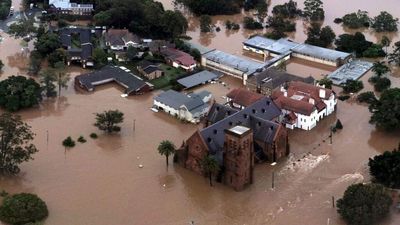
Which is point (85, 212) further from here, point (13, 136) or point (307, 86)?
point (307, 86)

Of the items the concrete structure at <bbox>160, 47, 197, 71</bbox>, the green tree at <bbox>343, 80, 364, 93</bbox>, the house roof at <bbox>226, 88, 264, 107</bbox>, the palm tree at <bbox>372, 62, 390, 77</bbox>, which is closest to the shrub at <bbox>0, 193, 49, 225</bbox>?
the house roof at <bbox>226, 88, 264, 107</bbox>

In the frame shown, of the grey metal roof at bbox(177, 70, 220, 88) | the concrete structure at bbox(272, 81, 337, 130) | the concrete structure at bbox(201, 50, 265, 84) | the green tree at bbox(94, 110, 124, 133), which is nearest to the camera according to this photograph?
the green tree at bbox(94, 110, 124, 133)

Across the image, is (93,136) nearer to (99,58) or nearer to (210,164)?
(210,164)

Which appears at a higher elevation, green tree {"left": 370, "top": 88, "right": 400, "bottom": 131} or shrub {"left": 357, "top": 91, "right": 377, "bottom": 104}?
green tree {"left": 370, "top": 88, "right": 400, "bottom": 131}

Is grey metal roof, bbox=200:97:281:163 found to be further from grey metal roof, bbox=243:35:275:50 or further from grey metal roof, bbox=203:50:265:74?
grey metal roof, bbox=243:35:275:50

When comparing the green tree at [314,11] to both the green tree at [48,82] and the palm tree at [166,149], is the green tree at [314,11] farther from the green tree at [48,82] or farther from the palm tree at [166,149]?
the palm tree at [166,149]

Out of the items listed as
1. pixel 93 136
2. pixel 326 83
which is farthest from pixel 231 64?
pixel 93 136
